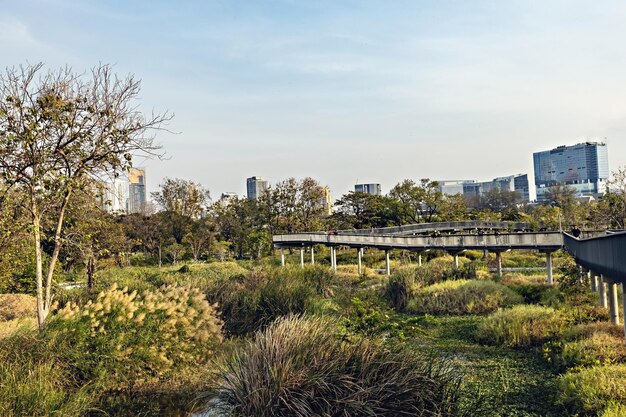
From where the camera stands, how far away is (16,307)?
16.6m

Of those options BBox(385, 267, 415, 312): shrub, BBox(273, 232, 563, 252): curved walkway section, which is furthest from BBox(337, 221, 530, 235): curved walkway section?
BBox(385, 267, 415, 312): shrub

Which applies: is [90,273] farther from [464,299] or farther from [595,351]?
[595,351]

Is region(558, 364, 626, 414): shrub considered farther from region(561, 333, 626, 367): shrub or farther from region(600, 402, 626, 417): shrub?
region(561, 333, 626, 367): shrub

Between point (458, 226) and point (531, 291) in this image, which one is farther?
point (458, 226)

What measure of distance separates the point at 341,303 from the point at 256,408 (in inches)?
410

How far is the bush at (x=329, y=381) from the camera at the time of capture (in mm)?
6329

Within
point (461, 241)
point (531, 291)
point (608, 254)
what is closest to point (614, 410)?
point (608, 254)

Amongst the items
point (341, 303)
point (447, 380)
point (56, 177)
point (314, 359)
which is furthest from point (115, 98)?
point (341, 303)

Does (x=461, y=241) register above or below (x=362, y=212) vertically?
below

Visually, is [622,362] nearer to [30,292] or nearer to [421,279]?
[421,279]

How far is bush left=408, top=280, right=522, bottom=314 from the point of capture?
55.5 ft

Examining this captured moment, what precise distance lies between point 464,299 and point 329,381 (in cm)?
1188

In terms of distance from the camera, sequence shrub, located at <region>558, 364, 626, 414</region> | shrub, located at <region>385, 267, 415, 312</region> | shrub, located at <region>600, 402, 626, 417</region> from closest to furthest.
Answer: shrub, located at <region>600, 402, 626, 417</region>
shrub, located at <region>558, 364, 626, 414</region>
shrub, located at <region>385, 267, 415, 312</region>

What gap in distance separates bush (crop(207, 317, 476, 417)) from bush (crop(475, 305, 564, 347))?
5.62 meters
